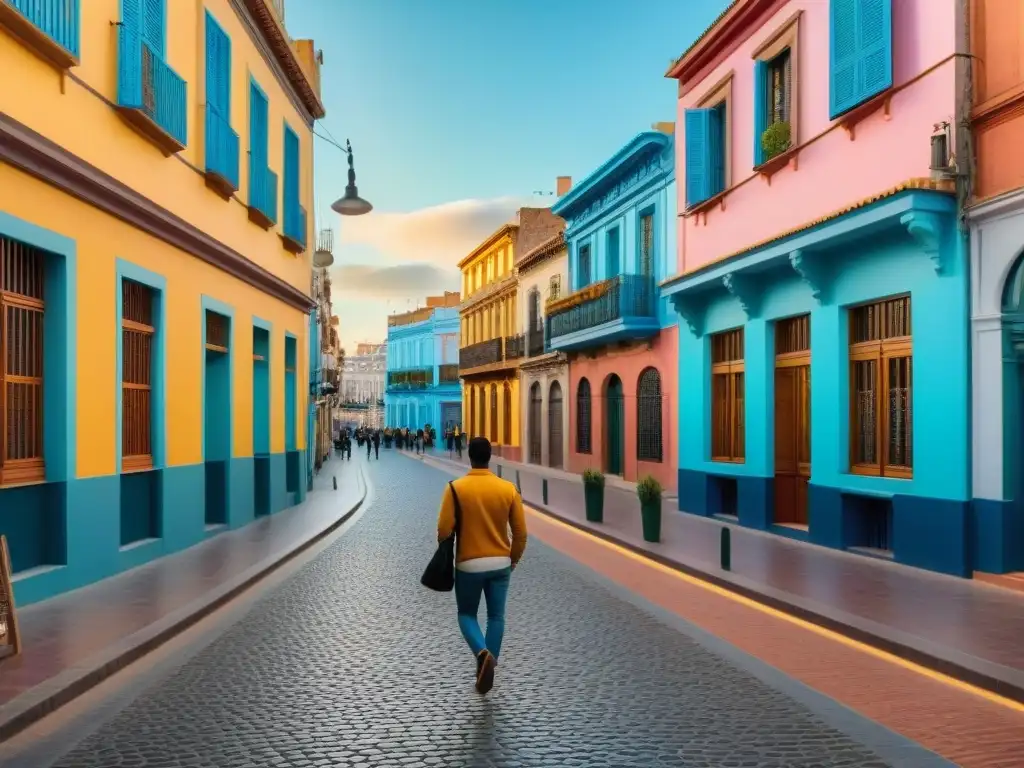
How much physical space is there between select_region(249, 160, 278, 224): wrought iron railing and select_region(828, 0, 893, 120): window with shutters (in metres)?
9.03

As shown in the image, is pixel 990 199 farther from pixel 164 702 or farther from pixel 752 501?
pixel 164 702

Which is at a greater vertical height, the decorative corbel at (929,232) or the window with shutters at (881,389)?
the decorative corbel at (929,232)

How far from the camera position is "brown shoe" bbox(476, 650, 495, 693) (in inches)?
246

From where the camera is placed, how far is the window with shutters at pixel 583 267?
104 ft

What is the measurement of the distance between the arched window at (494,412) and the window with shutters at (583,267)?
15.8 metres

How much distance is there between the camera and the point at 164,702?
627cm

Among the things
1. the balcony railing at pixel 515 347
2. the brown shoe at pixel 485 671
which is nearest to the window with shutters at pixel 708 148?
the brown shoe at pixel 485 671

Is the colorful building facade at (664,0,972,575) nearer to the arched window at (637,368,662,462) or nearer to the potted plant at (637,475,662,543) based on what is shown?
the potted plant at (637,475,662,543)

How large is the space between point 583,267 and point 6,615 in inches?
1041

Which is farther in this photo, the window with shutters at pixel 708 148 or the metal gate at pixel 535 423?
the metal gate at pixel 535 423

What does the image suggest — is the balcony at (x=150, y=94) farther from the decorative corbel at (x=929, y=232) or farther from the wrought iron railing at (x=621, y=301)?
the wrought iron railing at (x=621, y=301)

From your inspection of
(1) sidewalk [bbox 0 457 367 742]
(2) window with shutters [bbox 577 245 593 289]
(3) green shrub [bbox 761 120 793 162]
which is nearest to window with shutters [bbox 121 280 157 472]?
(1) sidewalk [bbox 0 457 367 742]

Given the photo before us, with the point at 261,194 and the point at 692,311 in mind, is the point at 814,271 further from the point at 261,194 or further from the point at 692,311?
the point at 261,194

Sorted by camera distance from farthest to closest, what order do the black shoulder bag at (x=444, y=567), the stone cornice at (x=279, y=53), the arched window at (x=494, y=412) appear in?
the arched window at (x=494, y=412), the stone cornice at (x=279, y=53), the black shoulder bag at (x=444, y=567)
